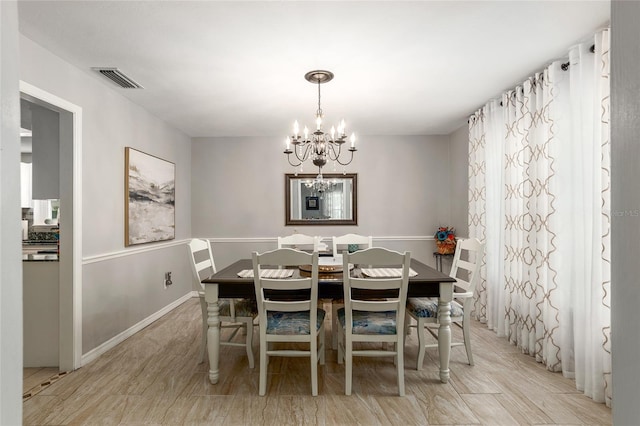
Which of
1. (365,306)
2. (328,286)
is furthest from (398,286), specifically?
(328,286)

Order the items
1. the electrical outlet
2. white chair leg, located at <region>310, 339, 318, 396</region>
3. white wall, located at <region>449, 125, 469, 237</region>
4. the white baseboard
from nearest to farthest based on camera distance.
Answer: white chair leg, located at <region>310, 339, 318, 396</region>
the white baseboard
the electrical outlet
white wall, located at <region>449, 125, 469, 237</region>

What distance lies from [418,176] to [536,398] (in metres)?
3.46

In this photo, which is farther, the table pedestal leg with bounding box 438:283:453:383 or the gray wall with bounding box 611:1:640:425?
the table pedestal leg with bounding box 438:283:453:383

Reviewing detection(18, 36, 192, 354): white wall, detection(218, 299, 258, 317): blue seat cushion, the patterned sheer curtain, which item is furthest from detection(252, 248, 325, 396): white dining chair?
the patterned sheer curtain

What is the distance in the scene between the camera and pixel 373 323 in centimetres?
250

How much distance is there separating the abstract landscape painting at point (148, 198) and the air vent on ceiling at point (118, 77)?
2.19 feet

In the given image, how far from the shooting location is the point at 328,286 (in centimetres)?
257

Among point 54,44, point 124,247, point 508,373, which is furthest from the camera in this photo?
point 124,247

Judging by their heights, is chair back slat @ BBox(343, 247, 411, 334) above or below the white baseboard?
above

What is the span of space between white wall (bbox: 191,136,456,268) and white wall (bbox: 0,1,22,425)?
481 centimetres

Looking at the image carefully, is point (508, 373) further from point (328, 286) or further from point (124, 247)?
point (124, 247)

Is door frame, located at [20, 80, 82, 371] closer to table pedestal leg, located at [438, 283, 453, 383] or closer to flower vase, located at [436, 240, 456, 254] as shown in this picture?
table pedestal leg, located at [438, 283, 453, 383]

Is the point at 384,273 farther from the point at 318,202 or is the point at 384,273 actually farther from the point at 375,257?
the point at 318,202

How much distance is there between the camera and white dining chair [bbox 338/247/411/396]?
2301mm
